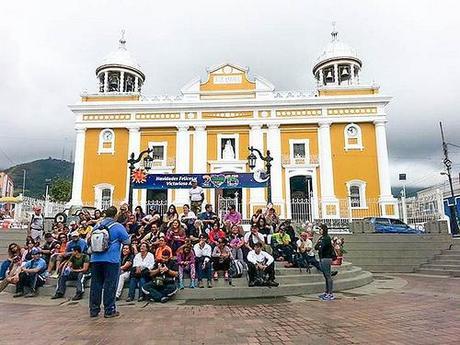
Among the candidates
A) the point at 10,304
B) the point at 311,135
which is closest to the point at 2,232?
the point at 10,304

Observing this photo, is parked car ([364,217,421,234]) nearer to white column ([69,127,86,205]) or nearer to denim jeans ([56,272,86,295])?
denim jeans ([56,272,86,295])

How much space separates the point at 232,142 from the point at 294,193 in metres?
5.95

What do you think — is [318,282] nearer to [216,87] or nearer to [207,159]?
[207,159]

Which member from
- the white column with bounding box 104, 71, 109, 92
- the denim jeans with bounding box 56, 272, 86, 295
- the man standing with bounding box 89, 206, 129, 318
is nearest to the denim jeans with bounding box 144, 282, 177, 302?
the man standing with bounding box 89, 206, 129, 318

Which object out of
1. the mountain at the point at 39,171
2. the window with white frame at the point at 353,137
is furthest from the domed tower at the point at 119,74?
the mountain at the point at 39,171

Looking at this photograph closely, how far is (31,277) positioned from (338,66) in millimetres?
26677

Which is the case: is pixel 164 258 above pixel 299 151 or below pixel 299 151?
below

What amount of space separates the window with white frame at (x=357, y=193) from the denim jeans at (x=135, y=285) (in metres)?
20.3

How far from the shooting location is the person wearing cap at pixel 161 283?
7.62m

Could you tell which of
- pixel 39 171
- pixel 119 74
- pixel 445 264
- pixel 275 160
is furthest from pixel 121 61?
pixel 39 171

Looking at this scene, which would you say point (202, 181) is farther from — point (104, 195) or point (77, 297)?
point (104, 195)

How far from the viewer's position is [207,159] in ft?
87.1

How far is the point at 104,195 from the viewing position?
26688 mm

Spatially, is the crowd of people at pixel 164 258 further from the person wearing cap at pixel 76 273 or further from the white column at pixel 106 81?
the white column at pixel 106 81
